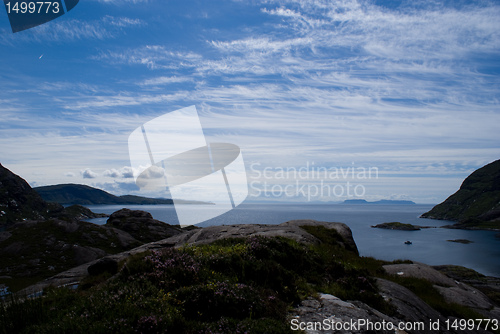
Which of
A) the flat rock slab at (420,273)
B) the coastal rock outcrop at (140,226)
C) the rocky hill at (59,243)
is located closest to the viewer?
the flat rock slab at (420,273)

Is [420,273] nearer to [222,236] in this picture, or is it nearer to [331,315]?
[222,236]

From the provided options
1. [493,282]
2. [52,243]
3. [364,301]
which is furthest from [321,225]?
[52,243]

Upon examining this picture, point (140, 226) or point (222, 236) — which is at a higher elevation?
point (222, 236)

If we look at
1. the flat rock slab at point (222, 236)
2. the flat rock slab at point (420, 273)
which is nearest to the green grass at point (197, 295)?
the flat rock slab at point (222, 236)

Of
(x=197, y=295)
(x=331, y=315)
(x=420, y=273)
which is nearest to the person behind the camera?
(x=197, y=295)

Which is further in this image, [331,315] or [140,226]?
[140,226]

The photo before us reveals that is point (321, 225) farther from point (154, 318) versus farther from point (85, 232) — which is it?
Answer: point (85, 232)

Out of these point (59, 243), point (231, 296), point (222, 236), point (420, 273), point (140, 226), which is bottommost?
point (59, 243)

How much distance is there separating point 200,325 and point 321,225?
2387cm

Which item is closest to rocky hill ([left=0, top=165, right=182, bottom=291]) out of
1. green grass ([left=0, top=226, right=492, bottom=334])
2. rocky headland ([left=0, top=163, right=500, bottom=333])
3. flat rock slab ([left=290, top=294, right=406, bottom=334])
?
rocky headland ([left=0, top=163, right=500, bottom=333])

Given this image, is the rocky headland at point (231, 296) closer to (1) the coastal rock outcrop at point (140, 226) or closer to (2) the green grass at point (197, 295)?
(2) the green grass at point (197, 295)

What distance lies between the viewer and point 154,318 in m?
7.34

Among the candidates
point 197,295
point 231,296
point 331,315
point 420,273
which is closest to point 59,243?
point 420,273

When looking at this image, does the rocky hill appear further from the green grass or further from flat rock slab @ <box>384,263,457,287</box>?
flat rock slab @ <box>384,263,457,287</box>
